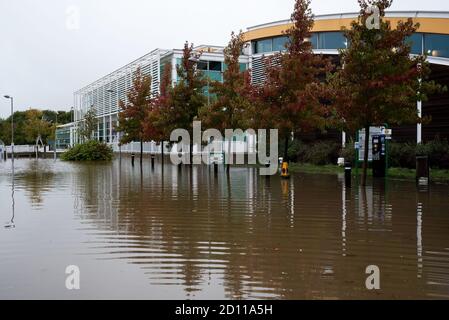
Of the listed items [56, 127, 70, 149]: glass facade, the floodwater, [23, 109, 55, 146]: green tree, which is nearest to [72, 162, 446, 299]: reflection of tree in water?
the floodwater

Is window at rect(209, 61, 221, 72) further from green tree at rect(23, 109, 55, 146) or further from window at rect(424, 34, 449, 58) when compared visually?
green tree at rect(23, 109, 55, 146)

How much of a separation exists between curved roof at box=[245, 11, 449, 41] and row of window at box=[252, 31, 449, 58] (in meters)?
0.40

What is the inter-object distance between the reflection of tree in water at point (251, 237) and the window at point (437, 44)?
1826 cm

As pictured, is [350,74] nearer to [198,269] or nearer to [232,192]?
[232,192]

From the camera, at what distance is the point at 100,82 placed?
270 feet

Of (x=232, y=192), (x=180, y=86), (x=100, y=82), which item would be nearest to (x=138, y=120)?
(x=180, y=86)

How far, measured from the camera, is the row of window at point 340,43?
98.3ft

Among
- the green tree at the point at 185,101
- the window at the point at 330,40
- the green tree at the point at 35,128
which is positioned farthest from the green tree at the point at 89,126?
the green tree at the point at 185,101

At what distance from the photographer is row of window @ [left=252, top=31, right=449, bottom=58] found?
98.3ft

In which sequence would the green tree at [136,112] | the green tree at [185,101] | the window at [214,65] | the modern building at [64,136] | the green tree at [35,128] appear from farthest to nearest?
the modern building at [64,136] < the green tree at [35,128] < the window at [214,65] < the green tree at [136,112] < the green tree at [185,101]

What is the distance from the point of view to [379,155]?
2036 cm

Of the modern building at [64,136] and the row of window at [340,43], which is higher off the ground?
the row of window at [340,43]

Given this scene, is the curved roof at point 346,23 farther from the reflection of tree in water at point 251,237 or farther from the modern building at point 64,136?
the modern building at point 64,136

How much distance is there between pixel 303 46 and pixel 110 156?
29.2 metres
